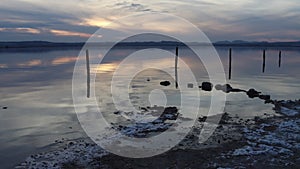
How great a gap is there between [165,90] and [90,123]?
12.6m

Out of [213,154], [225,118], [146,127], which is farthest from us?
[225,118]

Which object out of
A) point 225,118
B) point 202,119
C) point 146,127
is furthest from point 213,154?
point 225,118

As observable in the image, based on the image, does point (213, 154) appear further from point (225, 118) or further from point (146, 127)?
point (225, 118)

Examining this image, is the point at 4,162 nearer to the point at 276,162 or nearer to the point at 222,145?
the point at 222,145

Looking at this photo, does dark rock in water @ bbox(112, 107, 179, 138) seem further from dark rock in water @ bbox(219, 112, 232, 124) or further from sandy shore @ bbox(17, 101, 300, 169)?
dark rock in water @ bbox(219, 112, 232, 124)

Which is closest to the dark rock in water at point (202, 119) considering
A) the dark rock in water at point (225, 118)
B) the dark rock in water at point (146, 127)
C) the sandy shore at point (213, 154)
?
the dark rock in water at point (225, 118)

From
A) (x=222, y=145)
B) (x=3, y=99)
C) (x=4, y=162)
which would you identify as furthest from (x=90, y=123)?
(x=3, y=99)

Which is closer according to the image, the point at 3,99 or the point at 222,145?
the point at 222,145

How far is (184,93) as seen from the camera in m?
27.2

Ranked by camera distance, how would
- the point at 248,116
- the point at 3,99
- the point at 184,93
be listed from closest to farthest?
the point at 248,116 < the point at 3,99 < the point at 184,93

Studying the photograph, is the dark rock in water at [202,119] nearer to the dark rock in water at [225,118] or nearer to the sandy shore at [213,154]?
the dark rock in water at [225,118]

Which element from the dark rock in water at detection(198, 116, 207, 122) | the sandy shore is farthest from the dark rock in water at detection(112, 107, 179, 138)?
the sandy shore

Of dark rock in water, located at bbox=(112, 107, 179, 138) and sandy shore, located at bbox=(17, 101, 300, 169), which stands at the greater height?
dark rock in water, located at bbox=(112, 107, 179, 138)

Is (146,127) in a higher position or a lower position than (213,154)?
higher
